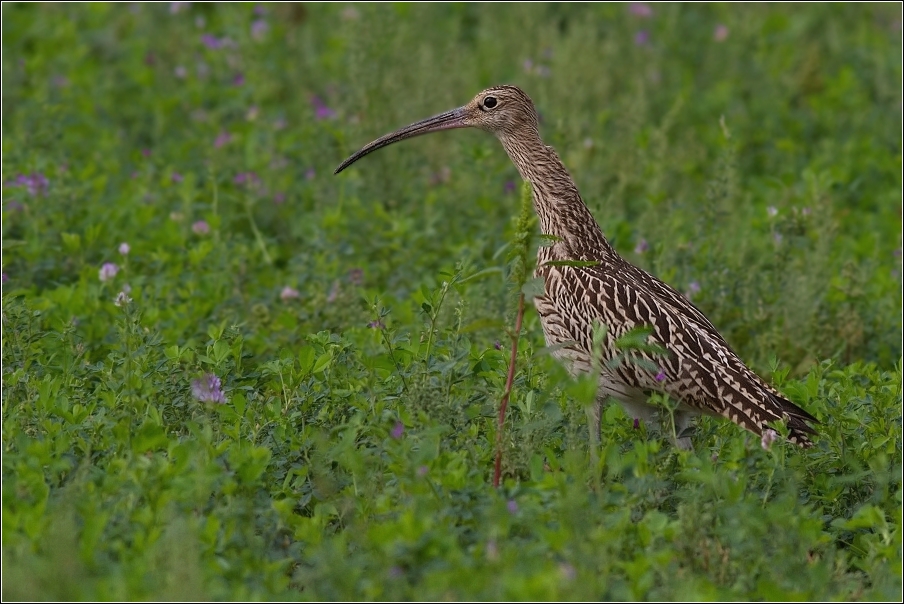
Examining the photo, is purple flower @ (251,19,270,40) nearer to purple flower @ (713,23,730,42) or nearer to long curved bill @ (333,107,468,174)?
purple flower @ (713,23,730,42)

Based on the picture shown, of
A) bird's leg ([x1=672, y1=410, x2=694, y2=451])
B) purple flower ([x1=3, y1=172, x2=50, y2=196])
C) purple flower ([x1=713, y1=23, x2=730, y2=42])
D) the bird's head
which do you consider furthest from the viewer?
purple flower ([x1=713, y1=23, x2=730, y2=42])

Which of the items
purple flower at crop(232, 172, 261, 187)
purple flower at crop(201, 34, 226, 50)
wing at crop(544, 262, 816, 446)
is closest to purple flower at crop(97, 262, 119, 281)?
purple flower at crop(232, 172, 261, 187)

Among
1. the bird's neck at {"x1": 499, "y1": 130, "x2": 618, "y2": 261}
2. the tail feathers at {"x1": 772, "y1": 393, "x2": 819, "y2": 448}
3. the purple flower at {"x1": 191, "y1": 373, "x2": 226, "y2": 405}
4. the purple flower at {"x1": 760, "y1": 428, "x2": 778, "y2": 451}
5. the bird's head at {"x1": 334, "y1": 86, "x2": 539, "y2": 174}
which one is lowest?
the purple flower at {"x1": 191, "y1": 373, "x2": 226, "y2": 405}

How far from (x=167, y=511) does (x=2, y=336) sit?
192cm

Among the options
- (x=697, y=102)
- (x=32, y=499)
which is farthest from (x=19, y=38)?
(x=32, y=499)

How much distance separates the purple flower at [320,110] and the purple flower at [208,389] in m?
4.92

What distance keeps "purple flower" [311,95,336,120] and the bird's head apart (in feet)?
10.1

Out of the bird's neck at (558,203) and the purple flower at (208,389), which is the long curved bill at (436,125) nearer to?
the bird's neck at (558,203)

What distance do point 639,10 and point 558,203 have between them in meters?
5.94

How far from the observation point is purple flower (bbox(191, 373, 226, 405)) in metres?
5.46

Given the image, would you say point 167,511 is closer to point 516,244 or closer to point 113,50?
point 516,244

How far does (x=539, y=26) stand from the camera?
11.9 meters

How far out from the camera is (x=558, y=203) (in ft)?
21.9

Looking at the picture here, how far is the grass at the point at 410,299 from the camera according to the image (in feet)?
15.1
